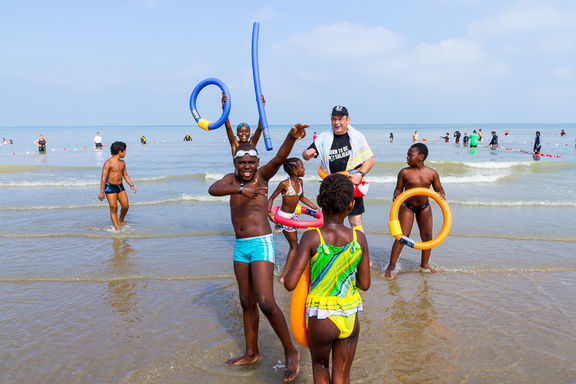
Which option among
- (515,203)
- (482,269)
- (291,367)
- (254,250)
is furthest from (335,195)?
(515,203)

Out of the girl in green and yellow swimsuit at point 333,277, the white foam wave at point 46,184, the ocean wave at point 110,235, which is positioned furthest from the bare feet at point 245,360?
the white foam wave at point 46,184

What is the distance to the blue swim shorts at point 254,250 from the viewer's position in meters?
3.79

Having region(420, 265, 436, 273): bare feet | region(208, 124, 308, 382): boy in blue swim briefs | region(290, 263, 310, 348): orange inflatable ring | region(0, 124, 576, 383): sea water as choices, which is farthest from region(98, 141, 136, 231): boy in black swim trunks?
region(290, 263, 310, 348): orange inflatable ring

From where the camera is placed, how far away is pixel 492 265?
23.1 feet

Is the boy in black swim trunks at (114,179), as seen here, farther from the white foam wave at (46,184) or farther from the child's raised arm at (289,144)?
the white foam wave at (46,184)

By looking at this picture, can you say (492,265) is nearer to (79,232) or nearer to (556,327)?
(556,327)

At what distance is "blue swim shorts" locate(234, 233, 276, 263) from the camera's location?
379 cm

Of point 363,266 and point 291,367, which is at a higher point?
point 363,266

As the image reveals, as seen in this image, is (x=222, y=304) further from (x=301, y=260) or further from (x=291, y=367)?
(x=301, y=260)

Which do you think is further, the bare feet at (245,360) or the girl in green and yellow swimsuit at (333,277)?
the bare feet at (245,360)

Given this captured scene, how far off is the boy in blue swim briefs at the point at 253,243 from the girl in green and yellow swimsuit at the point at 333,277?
0.85 m

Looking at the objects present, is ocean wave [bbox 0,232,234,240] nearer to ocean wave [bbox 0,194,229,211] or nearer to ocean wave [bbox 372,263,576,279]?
ocean wave [bbox 0,194,229,211]

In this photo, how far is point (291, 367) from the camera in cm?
378

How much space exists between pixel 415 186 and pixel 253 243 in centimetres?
358
